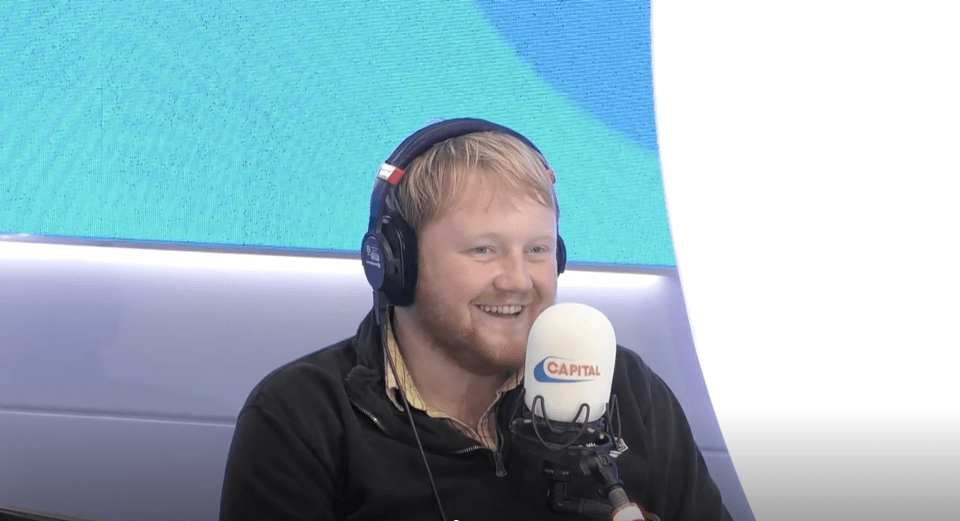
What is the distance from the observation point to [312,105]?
2.09 meters

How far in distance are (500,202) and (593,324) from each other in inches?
12.8

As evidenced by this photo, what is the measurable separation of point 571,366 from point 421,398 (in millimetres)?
415

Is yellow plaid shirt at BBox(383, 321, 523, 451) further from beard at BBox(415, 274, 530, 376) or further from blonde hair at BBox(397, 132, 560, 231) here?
blonde hair at BBox(397, 132, 560, 231)

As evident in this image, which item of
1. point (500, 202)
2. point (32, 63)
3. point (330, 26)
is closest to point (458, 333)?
point (500, 202)

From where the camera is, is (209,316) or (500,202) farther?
(209,316)

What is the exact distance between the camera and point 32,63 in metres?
2.17

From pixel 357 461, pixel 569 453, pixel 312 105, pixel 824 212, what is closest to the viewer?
pixel 569 453

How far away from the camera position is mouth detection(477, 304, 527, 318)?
1.38 m

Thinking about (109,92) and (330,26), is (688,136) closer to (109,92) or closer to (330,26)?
(330,26)

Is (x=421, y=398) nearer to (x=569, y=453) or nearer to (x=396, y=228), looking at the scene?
(x=396, y=228)

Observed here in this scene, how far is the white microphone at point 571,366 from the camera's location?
3.58ft

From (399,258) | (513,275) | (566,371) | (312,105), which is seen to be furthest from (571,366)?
(312,105)

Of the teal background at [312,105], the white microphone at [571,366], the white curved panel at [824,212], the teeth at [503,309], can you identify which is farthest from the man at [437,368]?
the teal background at [312,105]

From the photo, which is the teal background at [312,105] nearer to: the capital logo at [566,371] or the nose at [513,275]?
the nose at [513,275]
